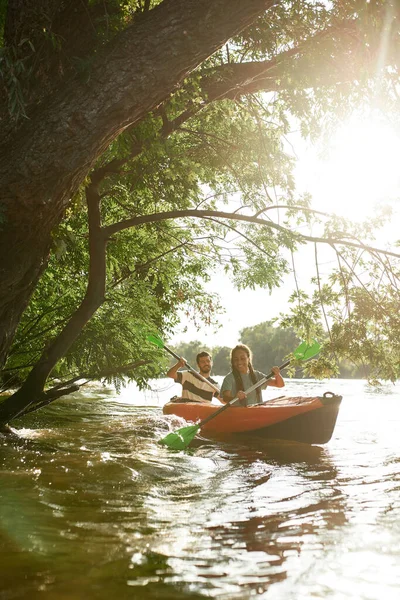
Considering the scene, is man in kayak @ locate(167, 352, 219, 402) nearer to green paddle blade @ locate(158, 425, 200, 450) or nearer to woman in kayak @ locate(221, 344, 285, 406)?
woman in kayak @ locate(221, 344, 285, 406)

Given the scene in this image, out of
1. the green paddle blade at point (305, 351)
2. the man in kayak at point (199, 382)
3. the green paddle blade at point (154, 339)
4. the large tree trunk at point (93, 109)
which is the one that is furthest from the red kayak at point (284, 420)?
the large tree trunk at point (93, 109)

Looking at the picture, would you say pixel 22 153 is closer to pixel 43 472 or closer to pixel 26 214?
pixel 26 214

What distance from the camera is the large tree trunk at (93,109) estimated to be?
11.1 feet

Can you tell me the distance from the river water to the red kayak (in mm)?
739

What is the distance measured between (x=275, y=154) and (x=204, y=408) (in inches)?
161

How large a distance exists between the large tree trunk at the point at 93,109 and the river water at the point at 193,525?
1.64 m

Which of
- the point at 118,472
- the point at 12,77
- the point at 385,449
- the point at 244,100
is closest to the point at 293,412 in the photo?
the point at 385,449

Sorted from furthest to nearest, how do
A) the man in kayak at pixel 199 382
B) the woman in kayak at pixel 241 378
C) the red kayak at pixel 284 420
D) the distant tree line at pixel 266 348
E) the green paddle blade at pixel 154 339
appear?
the distant tree line at pixel 266 348 → the man in kayak at pixel 199 382 → the woman in kayak at pixel 241 378 → the green paddle blade at pixel 154 339 → the red kayak at pixel 284 420

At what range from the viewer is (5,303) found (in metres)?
3.79

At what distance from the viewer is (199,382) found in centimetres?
977

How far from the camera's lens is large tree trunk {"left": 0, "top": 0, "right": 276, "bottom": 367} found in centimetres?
339

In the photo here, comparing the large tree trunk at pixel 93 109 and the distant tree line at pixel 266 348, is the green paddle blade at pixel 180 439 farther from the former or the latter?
the distant tree line at pixel 266 348

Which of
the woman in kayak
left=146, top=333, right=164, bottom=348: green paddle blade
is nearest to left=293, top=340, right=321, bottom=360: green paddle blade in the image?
the woman in kayak

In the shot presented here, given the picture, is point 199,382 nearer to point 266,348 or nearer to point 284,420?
point 284,420
